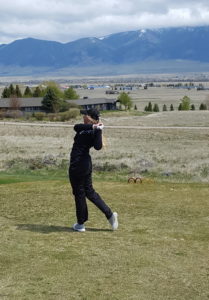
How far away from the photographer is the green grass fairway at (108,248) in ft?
22.6

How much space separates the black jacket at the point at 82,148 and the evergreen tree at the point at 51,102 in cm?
9224

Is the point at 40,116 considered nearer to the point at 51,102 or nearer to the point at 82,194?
the point at 51,102

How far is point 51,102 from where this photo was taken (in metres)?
102

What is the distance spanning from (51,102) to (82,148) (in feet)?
306

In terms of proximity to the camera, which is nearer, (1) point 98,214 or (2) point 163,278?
(2) point 163,278

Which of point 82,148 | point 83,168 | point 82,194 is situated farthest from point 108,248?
point 82,148

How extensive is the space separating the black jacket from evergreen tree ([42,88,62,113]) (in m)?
92.2

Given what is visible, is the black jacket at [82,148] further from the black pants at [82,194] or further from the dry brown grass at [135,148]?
the dry brown grass at [135,148]

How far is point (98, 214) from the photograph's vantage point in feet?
38.0

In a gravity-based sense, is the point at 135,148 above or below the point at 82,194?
below

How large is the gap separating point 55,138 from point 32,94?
7023cm

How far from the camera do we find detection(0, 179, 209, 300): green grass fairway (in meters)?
6.90

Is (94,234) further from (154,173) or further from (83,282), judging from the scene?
(154,173)

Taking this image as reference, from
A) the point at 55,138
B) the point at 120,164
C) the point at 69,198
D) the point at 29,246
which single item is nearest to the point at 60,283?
the point at 29,246
